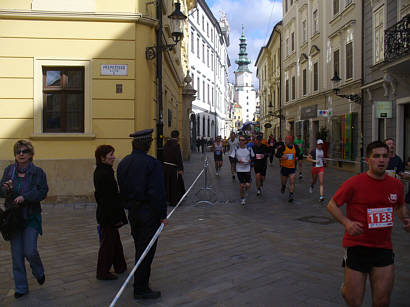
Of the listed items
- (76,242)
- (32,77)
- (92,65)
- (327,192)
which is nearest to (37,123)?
(32,77)

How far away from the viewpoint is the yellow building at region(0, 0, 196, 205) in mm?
10477

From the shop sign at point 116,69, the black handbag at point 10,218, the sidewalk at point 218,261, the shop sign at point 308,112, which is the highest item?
the shop sign at point 308,112

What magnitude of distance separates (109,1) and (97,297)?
332 inches

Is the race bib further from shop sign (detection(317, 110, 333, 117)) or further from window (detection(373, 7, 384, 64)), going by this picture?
shop sign (detection(317, 110, 333, 117))

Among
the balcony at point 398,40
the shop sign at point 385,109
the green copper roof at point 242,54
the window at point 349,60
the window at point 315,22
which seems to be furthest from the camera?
the green copper roof at point 242,54

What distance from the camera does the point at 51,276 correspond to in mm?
5250

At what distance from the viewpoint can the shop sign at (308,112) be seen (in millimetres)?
27781

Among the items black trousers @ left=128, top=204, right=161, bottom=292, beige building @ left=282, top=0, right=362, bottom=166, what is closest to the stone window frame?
black trousers @ left=128, top=204, right=161, bottom=292

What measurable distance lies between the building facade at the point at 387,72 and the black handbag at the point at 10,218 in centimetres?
1359

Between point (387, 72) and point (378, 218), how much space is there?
1480 centimetres

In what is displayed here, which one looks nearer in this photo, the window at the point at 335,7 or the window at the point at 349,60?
the window at the point at 349,60

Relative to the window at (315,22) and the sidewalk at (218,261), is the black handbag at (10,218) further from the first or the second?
the window at (315,22)

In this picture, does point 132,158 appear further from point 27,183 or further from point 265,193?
point 265,193

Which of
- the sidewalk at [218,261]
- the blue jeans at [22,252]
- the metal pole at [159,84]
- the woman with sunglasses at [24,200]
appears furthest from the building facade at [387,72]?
the blue jeans at [22,252]
